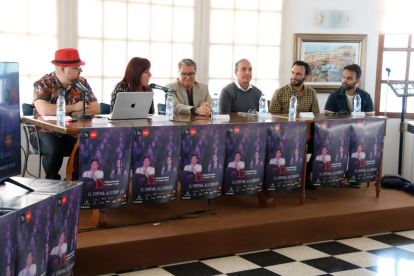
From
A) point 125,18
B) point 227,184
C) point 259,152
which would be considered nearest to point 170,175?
point 227,184

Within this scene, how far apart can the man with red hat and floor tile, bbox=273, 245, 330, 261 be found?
1.74m

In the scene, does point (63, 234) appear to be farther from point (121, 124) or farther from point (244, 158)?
point (244, 158)

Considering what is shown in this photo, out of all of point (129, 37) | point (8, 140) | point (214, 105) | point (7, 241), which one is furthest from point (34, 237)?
point (129, 37)

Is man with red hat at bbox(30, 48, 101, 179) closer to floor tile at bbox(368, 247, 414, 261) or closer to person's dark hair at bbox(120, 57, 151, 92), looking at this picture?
person's dark hair at bbox(120, 57, 151, 92)

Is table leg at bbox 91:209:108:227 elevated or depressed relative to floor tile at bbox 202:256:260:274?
elevated

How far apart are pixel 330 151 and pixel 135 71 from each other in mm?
1728

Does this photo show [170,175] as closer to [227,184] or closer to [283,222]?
[227,184]

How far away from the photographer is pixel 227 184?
3268 millimetres

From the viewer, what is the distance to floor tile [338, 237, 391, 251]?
10.5 feet

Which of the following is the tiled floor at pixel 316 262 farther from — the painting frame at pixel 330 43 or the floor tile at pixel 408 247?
the painting frame at pixel 330 43

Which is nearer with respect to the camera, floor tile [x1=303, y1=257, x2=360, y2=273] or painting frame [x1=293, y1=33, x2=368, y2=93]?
floor tile [x1=303, y1=257, x2=360, y2=273]

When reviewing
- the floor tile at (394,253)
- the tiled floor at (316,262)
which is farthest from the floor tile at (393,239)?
the floor tile at (394,253)

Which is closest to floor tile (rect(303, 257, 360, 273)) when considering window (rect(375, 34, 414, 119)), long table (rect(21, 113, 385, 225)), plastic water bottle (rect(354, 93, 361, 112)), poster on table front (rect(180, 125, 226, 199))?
long table (rect(21, 113, 385, 225))

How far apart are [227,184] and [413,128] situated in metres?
3.06
